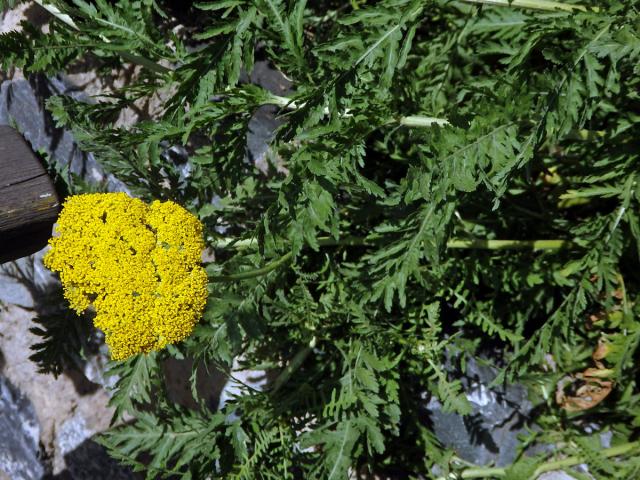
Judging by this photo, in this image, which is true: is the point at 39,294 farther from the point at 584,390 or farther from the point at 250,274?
the point at 584,390

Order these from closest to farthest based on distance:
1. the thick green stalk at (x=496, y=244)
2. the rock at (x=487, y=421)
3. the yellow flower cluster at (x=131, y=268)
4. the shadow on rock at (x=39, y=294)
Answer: the yellow flower cluster at (x=131, y=268)
the thick green stalk at (x=496, y=244)
the rock at (x=487, y=421)
the shadow on rock at (x=39, y=294)

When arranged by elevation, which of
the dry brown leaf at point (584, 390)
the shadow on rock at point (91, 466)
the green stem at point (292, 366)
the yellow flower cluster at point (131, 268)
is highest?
the yellow flower cluster at point (131, 268)

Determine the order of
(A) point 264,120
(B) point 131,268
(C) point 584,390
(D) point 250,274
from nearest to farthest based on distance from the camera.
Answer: (B) point 131,268 → (D) point 250,274 → (C) point 584,390 → (A) point 264,120

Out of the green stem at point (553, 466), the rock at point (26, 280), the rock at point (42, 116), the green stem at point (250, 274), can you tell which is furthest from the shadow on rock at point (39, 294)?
the green stem at point (553, 466)

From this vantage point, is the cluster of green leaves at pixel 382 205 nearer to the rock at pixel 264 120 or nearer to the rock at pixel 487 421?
the rock at pixel 487 421

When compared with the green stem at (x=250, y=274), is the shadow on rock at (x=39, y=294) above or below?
below

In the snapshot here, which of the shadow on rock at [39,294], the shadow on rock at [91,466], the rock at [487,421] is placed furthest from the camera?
the shadow on rock at [91,466]

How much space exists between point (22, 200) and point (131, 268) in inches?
33.4

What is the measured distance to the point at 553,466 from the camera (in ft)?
14.2

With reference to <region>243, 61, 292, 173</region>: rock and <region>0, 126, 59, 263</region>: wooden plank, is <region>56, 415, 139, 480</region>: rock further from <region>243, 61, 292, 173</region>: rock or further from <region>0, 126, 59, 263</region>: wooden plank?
<region>243, 61, 292, 173</region>: rock

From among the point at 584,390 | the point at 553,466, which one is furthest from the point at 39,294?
the point at 584,390

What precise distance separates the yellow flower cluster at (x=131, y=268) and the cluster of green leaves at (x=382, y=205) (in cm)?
29

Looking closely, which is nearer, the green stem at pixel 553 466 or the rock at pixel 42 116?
the green stem at pixel 553 466

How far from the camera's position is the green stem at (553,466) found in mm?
4219
